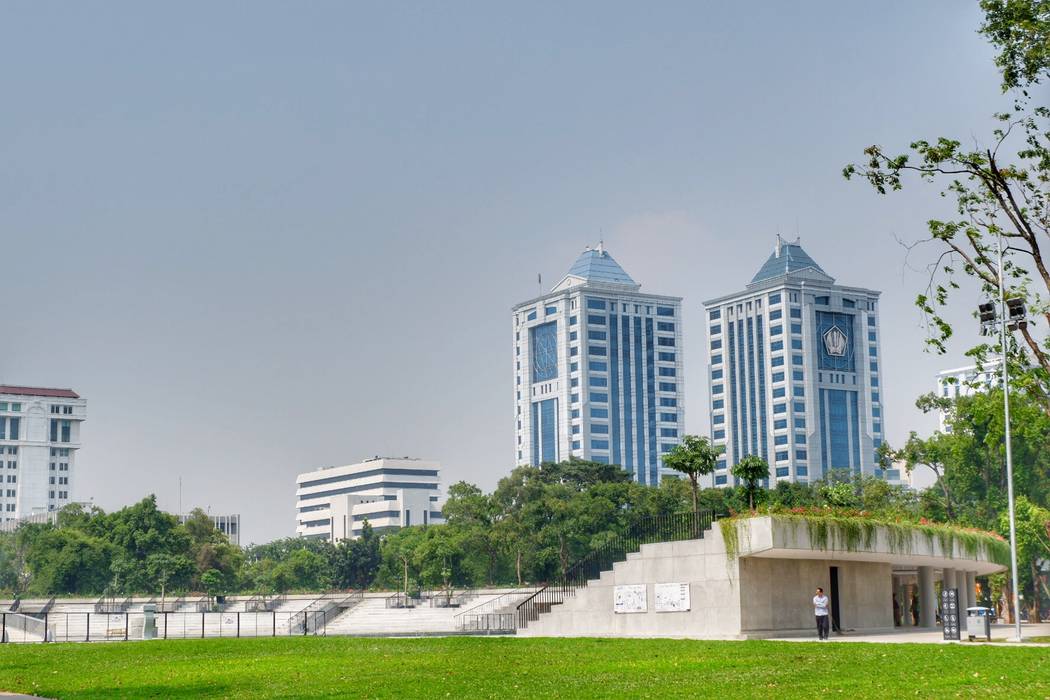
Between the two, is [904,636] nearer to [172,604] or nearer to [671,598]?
[671,598]

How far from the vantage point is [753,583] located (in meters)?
43.2

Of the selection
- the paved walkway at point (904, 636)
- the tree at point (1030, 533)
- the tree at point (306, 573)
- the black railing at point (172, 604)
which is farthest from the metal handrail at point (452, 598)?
the paved walkway at point (904, 636)

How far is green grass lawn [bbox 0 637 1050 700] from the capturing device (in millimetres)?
21875

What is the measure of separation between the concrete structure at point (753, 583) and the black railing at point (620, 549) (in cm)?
70

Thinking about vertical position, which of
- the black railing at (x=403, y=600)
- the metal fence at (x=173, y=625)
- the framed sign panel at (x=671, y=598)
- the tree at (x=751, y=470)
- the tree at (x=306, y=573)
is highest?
the tree at (x=751, y=470)

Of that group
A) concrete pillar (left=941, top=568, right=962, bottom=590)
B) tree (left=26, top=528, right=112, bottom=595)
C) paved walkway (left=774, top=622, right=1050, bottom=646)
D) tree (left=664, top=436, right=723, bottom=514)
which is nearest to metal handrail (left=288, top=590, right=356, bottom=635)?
tree (left=26, top=528, right=112, bottom=595)

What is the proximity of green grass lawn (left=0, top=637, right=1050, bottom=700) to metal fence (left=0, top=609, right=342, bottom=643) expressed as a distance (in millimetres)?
37596

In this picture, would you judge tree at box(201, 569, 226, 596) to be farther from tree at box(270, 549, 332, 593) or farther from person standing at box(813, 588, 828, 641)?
person standing at box(813, 588, 828, 641)

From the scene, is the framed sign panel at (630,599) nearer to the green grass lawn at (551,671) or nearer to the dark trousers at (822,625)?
the dark trousers at (822,625)

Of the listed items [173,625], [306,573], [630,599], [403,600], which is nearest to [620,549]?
[630,599]

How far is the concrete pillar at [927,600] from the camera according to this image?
2016 inches

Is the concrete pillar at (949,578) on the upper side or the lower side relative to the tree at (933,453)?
lower

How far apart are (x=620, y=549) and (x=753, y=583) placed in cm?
713

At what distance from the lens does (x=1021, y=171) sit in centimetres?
3425
